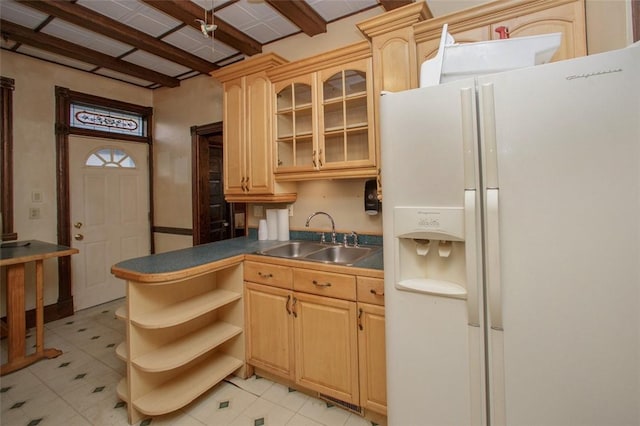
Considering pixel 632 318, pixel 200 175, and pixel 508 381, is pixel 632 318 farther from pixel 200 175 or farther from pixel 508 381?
pixel 200 175

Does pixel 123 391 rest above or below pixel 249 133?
Answer: below

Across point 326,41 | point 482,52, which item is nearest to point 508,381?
point 482,52

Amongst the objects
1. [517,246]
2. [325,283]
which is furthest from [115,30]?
[517,246]

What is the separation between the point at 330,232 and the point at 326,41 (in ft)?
5.41

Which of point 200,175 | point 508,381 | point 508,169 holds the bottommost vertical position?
point 508,381

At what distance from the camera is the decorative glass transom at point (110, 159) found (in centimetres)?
348

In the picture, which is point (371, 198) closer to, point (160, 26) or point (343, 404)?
point (343, 404)

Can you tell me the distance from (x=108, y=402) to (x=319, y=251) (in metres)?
1.69

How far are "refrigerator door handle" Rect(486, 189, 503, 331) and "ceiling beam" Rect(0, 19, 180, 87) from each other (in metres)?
3.82

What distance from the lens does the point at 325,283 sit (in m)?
1.75

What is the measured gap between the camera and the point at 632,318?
92 cm

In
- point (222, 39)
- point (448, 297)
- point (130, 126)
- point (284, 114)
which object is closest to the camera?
point (448, 297)

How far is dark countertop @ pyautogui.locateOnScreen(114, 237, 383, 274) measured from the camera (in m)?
1.69

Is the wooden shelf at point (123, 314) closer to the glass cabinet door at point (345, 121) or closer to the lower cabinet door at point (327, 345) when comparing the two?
the lower cabinet door at point (327, 345)
